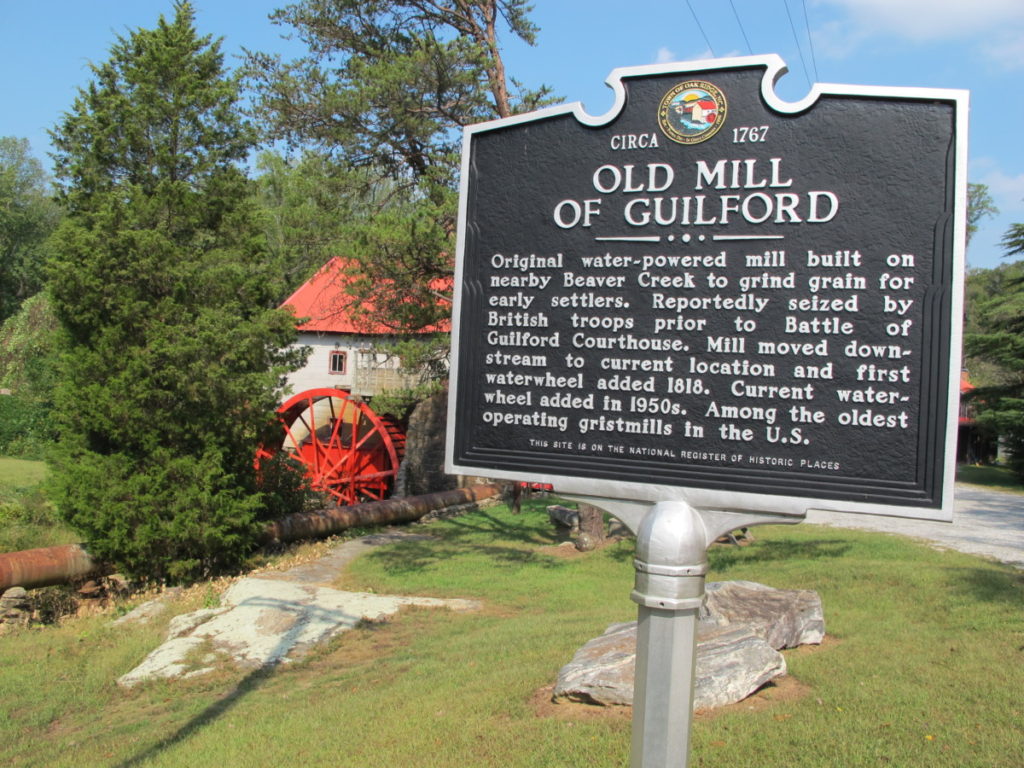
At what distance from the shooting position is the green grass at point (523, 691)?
14.4 ft

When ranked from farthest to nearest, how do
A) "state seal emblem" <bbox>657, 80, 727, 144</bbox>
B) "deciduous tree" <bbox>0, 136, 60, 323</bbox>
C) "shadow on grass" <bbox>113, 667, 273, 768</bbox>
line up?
"deciduous tree" <bbox>0, 136, 60, 323</bbox> < "shadow on grass" <bbox>113, 667, 273, 768</bbox> < "state seal emblem" <bbox>657, 80, 727, 144</bbox>

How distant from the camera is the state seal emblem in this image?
2967mm

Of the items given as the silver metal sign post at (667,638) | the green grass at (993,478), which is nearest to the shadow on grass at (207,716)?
the silver metal sign post at (667,638)

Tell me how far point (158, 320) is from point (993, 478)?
27789mm

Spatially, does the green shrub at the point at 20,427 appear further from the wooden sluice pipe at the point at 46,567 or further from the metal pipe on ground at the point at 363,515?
the wooden sluice pipe at the point at 46,567

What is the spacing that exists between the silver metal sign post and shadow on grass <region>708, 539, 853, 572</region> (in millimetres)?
7015

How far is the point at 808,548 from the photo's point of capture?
1050 cm

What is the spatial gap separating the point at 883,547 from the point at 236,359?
8.49 metres

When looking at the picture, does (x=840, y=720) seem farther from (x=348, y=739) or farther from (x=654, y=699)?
(x=348, y=739)

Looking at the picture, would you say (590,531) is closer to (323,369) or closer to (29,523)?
(29,523)

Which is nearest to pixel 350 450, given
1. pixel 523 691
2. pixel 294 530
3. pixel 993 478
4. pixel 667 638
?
pixel 294 530

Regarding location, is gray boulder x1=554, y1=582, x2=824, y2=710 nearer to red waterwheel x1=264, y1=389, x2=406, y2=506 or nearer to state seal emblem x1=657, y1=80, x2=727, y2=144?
state seal emblem x1=657, y1=80, x2=727, y2=144

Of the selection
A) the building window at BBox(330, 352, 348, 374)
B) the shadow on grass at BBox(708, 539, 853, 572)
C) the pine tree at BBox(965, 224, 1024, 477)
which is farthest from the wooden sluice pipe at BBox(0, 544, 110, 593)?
the pine tree at BBox(965, 224, 1024, 477)

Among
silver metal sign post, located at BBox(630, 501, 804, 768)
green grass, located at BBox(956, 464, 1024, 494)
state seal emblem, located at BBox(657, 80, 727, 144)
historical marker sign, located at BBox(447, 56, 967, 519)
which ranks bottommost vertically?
green grass, located at BBox(956, 464, 1024, 494)
